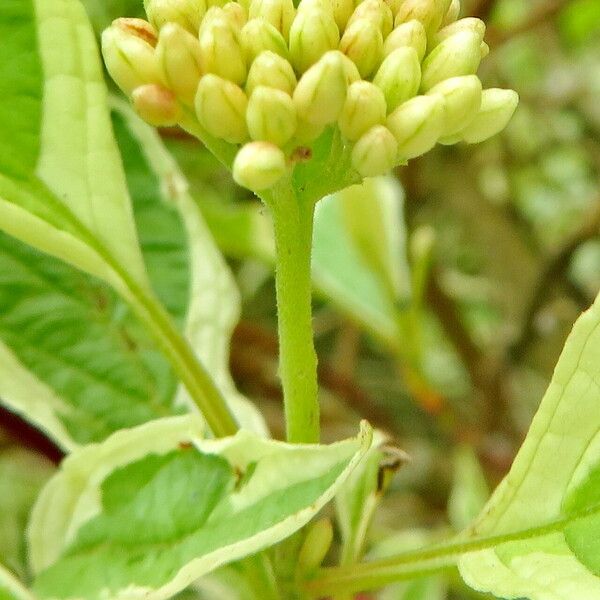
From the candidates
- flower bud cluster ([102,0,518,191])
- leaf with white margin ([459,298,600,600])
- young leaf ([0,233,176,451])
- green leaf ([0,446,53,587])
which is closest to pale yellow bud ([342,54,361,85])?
flower bud cluster ([102,0,518,191])

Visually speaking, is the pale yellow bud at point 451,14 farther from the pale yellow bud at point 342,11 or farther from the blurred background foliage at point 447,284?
the blurred background foliage at point 447,284

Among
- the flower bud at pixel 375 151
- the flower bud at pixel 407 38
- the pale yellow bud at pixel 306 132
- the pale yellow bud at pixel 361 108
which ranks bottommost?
the flower bud at pixel 375 151

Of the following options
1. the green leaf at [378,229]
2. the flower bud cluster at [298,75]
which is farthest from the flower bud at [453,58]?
the green leaf at [378,229]

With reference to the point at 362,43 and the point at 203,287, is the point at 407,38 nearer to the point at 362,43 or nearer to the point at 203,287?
the point at 362,43

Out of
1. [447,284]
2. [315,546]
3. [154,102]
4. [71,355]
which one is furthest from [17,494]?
[447,284]

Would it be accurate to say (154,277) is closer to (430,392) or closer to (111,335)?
(111,335)

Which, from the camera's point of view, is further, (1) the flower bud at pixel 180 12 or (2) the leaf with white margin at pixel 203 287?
(2) the leaf with white margin at pixel 203 287
